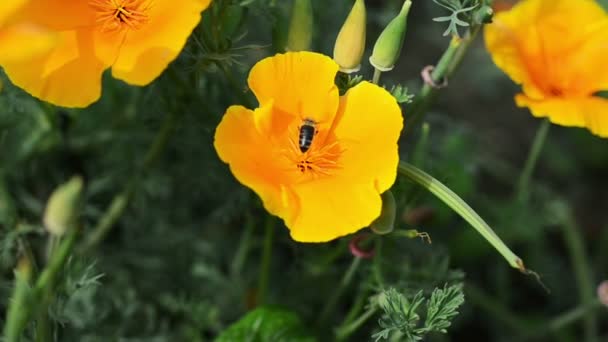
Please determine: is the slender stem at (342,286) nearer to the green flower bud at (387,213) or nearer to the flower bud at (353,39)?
the green flower bud at (387,213)

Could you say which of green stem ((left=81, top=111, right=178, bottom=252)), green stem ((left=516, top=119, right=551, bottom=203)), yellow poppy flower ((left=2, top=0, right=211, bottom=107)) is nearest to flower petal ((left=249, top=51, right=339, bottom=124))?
yellow poppy flower ((left=2, top=0, right=211, bottom=107))

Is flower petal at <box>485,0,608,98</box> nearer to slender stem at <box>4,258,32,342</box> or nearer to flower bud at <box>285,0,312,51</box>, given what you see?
flower bud at <box>285,0,312,51</box>

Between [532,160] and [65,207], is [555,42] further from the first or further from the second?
[65,207]

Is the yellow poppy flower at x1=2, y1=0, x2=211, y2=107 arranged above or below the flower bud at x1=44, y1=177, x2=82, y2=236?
above

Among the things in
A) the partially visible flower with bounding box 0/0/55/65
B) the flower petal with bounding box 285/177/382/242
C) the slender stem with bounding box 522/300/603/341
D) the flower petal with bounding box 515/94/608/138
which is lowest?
the slender stem with bounding box 522/300/603/341

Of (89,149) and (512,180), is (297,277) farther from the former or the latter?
(512,180)

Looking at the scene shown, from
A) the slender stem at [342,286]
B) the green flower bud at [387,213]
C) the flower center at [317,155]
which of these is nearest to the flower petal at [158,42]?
the flower center at [317,155]

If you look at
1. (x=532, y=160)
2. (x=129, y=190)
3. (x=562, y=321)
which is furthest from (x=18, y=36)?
(x=562, y=321)
